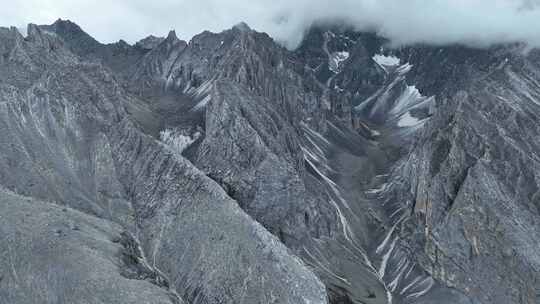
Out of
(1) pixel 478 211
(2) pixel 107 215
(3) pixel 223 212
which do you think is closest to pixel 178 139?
(2) pixel 107 215

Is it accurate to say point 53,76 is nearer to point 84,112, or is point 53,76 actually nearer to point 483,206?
point 84,112

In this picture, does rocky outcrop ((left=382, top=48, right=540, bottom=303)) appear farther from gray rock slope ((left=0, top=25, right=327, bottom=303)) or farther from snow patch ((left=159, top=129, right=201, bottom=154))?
snow patch ((left=159, top=129, right=201, bottom=154))

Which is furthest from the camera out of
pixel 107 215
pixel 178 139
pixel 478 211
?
pixel 178 139

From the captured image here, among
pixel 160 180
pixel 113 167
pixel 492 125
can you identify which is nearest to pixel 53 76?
pixel 113 167

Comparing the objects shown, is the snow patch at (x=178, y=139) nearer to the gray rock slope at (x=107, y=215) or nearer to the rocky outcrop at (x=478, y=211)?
the gray rock slope at (x=107, y=215)

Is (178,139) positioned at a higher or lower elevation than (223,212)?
higher

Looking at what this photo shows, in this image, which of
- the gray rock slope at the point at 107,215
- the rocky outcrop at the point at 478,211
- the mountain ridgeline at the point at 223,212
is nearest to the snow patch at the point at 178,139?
the mountain ridgeline at the point at 223,212

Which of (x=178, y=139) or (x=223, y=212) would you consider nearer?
(x=223, y=212)

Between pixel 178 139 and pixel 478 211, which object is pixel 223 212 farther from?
pixel 478 211
